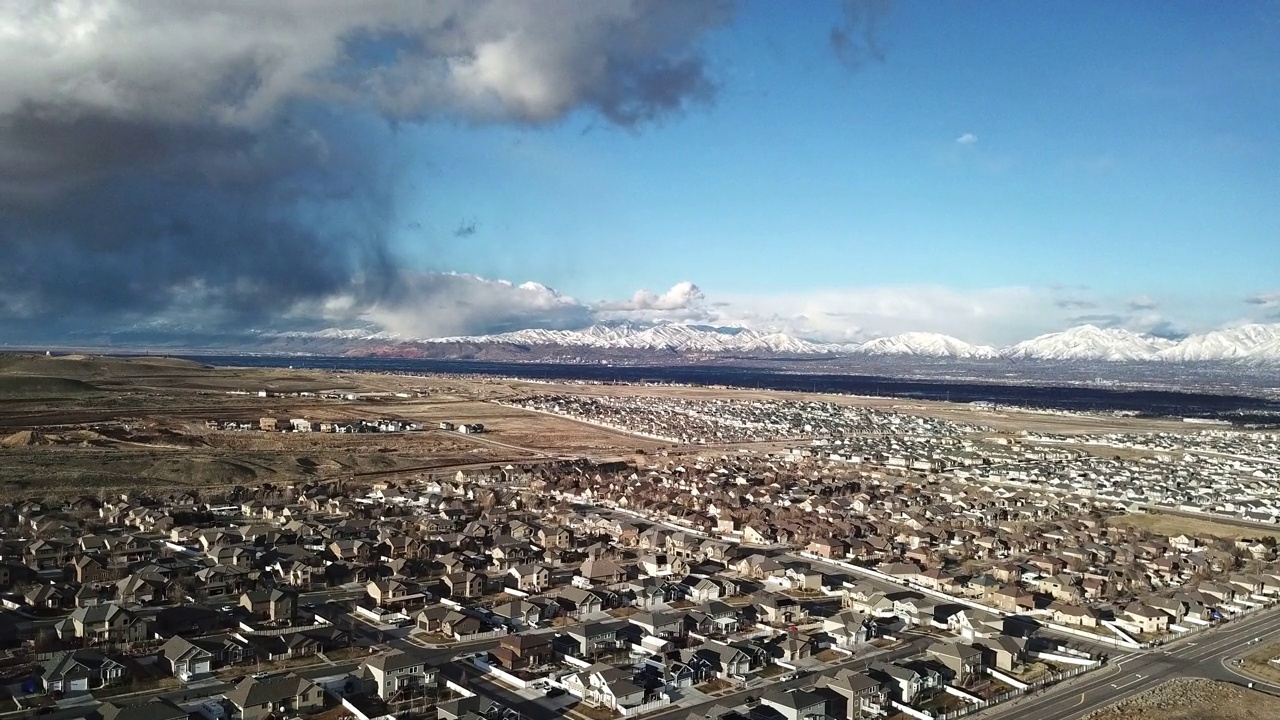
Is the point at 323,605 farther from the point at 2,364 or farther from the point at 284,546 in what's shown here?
the point at 2,364

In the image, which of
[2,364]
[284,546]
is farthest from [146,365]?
[284,546]

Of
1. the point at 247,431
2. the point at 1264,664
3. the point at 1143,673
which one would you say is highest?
the point at 247,431

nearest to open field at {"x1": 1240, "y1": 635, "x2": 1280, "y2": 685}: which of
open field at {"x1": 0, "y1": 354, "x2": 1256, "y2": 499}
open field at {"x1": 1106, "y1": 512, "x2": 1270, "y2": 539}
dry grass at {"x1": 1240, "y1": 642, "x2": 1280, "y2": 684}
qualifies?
dry grass at {"x1": 1240, "y1": 642, "x2": 1280, "y2": 684}

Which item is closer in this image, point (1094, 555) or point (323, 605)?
point (323, 605)

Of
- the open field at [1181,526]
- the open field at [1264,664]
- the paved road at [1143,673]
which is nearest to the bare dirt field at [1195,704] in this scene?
the paved road at [1143,673]

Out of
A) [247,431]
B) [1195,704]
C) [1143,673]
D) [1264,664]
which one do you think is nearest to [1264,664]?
[1264,664]

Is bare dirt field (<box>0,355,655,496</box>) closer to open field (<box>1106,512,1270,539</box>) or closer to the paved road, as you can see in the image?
open field (<box>1106,512,1270,539</box>)

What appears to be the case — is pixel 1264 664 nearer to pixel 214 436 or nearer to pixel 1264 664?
pixel 1264 664
